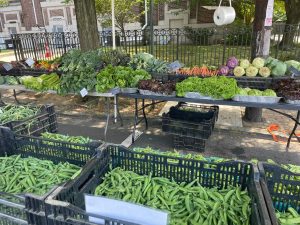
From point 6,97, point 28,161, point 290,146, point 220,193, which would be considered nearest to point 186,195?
point 220,193

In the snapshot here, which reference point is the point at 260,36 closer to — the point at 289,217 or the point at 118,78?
the point at 118,78

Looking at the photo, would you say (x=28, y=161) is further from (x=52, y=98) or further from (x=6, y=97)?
(x=6, y=97)

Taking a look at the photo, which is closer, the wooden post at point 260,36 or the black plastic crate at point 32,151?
the black plastic crate at point 32,151

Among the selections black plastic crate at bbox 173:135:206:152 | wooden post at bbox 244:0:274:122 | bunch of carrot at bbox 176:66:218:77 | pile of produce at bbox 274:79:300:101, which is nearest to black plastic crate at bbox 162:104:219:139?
black plastic crate at bbox 173:135:206:152

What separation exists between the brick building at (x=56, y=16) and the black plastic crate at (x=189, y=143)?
67.8 ft

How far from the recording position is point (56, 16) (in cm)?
3042

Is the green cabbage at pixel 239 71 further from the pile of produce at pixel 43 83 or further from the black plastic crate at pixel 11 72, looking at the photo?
the black plastic crate at pixel 11 72

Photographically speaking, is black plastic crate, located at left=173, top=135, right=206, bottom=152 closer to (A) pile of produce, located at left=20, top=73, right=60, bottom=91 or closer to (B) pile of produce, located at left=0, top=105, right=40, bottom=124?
(B) pile of produce, located at left=0, top=105, right=40, bottom=124

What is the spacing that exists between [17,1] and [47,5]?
5.16 meters

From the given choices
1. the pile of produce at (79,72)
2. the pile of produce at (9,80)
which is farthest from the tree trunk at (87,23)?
the pile of produce at (9,80)

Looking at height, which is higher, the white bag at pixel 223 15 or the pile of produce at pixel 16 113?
the white bag at pixel 223 15

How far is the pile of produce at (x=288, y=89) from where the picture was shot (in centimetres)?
397

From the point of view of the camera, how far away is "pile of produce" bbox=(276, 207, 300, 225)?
5.59 feet

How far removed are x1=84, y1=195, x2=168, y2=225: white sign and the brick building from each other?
78.1ft
